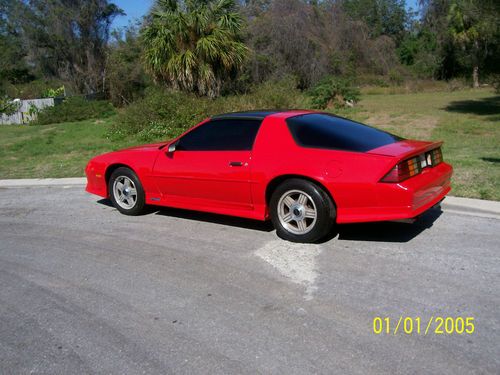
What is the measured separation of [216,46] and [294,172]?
11.7 m

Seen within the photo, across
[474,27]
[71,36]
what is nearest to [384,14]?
[474,27]

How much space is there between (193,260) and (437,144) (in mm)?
2958

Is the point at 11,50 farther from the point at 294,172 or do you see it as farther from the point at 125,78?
the point at 294,172

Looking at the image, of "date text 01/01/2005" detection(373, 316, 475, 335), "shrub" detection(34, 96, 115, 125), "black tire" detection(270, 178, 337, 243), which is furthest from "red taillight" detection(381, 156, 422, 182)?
"shrub" detection(34, 96, 115, 125)

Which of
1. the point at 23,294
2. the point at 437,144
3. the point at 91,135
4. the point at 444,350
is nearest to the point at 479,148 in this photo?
the point at 437,144

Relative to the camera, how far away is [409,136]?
514 inches

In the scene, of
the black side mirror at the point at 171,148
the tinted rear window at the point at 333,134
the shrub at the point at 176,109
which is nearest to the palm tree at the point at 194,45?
the shrub at the point at 176,109

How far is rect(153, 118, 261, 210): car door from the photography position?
5512 mm

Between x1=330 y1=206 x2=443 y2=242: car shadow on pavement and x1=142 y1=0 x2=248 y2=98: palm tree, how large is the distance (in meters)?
11.3

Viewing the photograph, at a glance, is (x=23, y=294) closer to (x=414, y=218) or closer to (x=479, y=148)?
(x=414, y=218)

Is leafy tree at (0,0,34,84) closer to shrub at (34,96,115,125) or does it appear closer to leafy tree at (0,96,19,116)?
leafy tree at (0,96,19,116)

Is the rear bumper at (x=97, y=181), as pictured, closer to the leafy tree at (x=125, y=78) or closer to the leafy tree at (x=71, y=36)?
the leafy tree at (x=125, y=78)

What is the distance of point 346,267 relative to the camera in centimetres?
454

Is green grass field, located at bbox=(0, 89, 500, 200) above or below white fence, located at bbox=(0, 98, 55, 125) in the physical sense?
below
